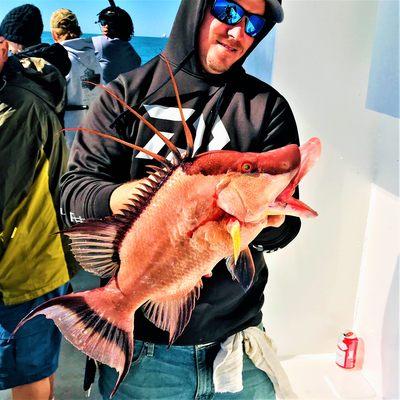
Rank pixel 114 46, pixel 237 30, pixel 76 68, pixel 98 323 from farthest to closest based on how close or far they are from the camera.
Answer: pixel 114 46 → pixel 76 68 → pixel 237 30 → pixel 98 323

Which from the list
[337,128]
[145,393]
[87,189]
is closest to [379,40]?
[337,128]

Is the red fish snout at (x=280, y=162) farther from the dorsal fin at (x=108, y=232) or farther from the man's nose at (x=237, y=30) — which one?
the man's nose at (x=237, y=30)

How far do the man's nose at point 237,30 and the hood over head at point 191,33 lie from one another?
11cm

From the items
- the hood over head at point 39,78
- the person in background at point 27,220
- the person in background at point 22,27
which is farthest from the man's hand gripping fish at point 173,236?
the person in background at point 22,27

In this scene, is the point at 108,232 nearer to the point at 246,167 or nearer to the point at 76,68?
the point at 246,167

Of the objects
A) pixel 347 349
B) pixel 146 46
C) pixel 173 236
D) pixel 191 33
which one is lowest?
pixel 146 46

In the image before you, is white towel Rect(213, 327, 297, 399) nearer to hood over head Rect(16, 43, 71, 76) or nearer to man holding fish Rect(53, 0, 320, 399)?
man holding fish Rect(53, 0, 320, 399)

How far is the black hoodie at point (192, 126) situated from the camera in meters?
1.58

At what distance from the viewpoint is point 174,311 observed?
1.44 metres

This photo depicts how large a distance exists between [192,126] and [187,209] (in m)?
0.51

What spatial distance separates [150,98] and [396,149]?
5.40ft

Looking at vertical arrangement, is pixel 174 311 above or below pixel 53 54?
below

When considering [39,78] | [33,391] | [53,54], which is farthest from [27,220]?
[53,54]

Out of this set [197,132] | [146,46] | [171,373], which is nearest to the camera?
[197,132]
